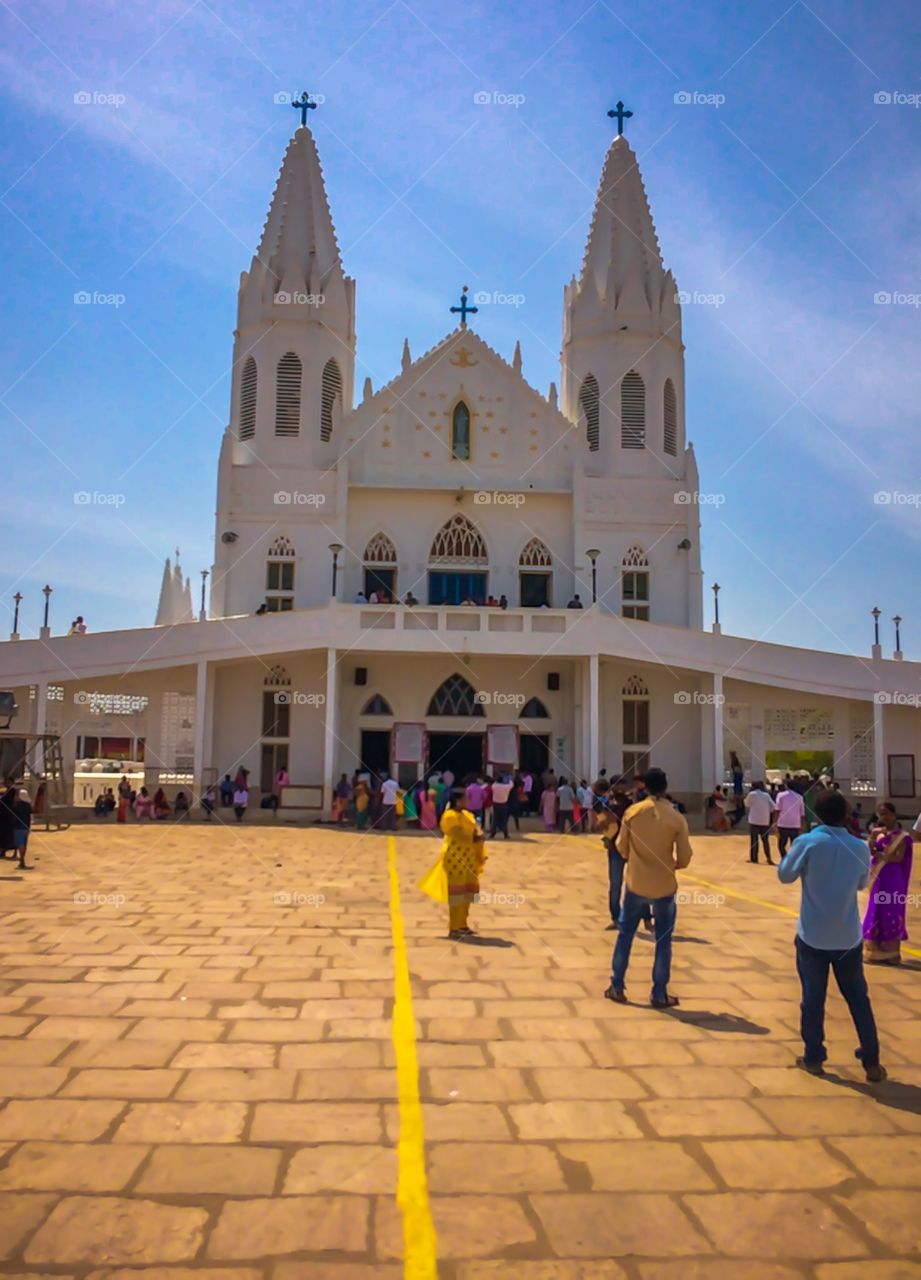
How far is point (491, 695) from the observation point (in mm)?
26609

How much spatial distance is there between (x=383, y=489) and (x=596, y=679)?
8.62 meters

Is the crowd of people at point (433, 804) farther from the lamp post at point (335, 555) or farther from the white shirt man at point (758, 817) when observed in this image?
the white shirt man at point (758, 817)

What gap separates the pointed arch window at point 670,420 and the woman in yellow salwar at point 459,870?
22.9m

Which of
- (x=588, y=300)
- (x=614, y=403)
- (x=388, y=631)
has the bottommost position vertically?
(x=388, y=631)

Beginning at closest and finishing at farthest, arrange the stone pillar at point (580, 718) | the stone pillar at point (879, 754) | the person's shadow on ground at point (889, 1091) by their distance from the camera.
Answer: the person's shadow on ground at point (889, 1091), the stone pillar at point (580, 718), the stone pillar at point (879, 754)

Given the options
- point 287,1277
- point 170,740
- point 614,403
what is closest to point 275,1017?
point 287,1277

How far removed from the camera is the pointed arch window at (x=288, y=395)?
96.9ft

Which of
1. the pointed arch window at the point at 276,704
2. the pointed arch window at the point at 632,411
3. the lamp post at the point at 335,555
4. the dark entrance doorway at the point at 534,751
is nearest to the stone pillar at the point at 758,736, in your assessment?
the dark entrance doorway at the point at 534,751

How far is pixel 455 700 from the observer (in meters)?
26.7

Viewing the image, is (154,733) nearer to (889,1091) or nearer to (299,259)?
(299,259)

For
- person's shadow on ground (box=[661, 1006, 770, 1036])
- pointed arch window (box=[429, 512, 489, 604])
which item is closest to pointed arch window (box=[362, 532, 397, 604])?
pointed arch window (box=[429, 512, 489, 604])

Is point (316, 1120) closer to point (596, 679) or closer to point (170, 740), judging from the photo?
point (596, 679)

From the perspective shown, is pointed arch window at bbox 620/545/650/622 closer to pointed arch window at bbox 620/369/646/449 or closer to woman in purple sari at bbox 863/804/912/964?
pointed arch window at bbox 620/369/646/449

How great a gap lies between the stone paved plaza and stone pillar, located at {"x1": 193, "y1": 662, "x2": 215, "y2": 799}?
15.3 meters
